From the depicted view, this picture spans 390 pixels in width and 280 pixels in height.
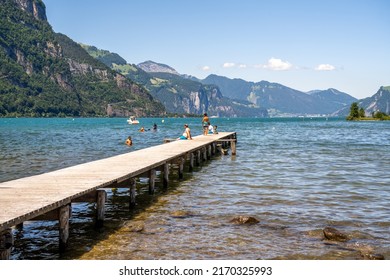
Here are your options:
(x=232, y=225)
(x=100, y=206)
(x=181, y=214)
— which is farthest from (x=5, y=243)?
(x=181, y=214)

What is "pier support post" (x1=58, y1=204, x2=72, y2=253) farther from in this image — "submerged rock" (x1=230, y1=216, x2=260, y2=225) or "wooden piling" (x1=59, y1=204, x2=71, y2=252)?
"submerged rock" (x1=230, y1=216, x2=260, y2=225)

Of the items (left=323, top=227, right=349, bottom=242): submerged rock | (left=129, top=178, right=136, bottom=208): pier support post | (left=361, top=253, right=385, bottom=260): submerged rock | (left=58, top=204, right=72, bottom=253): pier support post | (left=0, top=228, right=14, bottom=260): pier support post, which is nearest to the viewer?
(left=0, top=228, right=14, bottom=260): pier support post

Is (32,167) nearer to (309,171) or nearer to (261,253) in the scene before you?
(309,171)

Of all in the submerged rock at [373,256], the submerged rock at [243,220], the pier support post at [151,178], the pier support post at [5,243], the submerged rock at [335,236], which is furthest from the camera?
the pier support post at [151,178]

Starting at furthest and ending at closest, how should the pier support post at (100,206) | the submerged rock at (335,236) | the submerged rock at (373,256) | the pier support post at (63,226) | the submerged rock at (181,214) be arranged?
the submerged rock at (181,214) → the pier support post at (100,206) → the submerged rock at (335,236) → the pier support post at (63,226) → the submerged rock at (373,256)

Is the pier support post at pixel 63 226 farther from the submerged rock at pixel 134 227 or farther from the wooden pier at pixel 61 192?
the submerged rock at pixel 134 227

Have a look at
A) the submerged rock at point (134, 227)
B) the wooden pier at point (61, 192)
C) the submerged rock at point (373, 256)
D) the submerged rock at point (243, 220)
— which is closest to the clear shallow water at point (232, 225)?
the submerged rock at point (134, 227)

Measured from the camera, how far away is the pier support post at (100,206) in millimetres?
14431

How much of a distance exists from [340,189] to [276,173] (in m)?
6.75

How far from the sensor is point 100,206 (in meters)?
14.7

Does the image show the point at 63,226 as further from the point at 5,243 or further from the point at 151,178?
the point at 151,178

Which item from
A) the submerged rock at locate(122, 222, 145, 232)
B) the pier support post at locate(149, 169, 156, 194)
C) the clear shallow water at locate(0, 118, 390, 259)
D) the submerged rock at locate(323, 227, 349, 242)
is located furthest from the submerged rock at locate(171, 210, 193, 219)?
the submerged rock at locate(323, 227, 349, 242)

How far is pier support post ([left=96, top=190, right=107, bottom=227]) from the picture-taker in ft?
47.3
